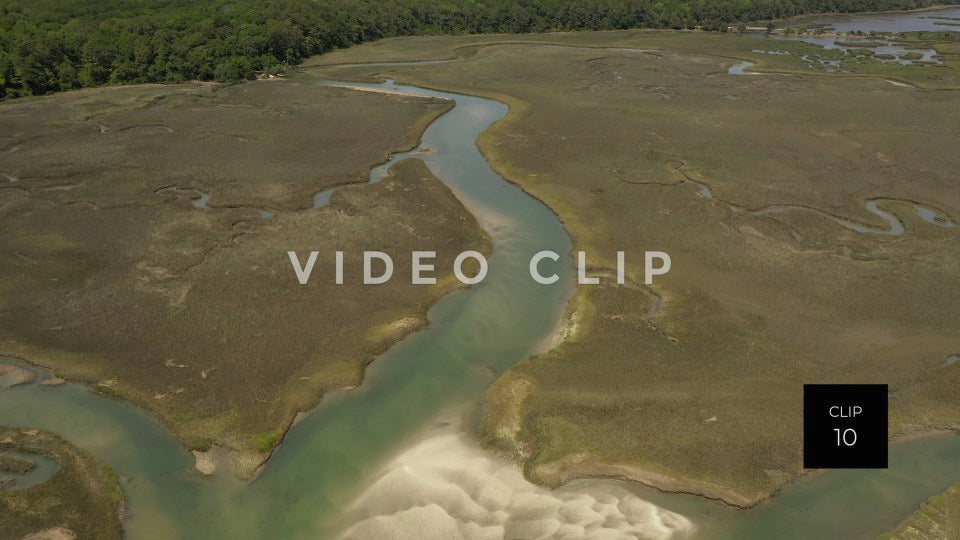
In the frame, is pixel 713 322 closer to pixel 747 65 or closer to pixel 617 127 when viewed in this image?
pixel 617 127

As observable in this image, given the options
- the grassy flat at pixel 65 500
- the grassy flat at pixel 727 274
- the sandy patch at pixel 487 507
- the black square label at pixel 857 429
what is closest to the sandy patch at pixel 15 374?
the grassy flat at pixel 65 500

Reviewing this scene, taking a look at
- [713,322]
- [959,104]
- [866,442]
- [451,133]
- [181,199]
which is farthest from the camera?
[959,104]

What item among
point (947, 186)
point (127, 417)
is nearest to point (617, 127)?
point (947, 186)

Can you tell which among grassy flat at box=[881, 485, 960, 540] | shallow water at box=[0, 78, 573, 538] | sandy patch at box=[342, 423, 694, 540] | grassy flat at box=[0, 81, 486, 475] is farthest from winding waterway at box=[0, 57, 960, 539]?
grassy flat at box=[0, 81, 486, 475]

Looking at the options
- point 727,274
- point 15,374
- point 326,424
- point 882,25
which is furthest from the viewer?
point 882,25

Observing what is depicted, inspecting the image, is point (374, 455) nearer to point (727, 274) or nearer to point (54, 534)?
point (54, 534)

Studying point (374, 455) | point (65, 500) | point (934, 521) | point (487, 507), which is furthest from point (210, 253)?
point (934, 521)

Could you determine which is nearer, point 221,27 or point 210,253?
point 210,253
